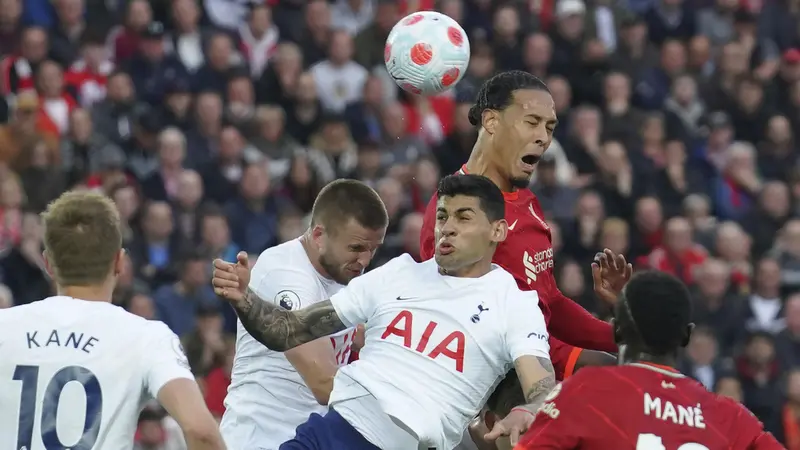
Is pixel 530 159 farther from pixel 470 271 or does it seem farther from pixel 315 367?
pixel 315 367

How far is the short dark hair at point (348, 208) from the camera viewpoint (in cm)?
799

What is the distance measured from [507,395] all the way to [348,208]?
1.25 meters

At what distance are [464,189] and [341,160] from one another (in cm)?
777

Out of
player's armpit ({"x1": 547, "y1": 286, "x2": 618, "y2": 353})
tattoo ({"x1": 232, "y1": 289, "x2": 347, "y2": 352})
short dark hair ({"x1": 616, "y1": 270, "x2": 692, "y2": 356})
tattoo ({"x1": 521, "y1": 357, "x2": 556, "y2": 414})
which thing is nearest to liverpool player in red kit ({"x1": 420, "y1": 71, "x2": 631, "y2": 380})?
player's armpit ({"x1": 547, "y1": 286, "x2": 618, "y2": 353})

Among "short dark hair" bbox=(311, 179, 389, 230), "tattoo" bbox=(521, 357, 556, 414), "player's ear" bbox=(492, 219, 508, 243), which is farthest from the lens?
"short dark hair" bbox=(311, 179, 389, 230)

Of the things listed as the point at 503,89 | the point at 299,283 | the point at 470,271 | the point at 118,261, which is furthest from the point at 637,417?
the point at 503,89

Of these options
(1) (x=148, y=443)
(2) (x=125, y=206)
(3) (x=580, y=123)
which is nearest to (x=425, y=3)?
(3) (x=580, y=123)

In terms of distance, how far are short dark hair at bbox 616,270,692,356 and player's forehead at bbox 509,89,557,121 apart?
206 cm

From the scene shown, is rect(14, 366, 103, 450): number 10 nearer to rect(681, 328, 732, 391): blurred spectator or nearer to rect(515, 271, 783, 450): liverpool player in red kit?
rect(515, 271, 783, 450): liverpool player in red kit

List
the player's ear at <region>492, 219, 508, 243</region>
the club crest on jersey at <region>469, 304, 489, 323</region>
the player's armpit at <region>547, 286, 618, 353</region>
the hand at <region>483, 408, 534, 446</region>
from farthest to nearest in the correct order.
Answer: the player's armpit at <region>547, 286, 618, 353</region>
the player's ear at <region>492, 219, 508, 243</region>
the club crest on jersey at <region>469, 304, 489, 323</region>
the hand at <region>483, 408, 534, 446</region>

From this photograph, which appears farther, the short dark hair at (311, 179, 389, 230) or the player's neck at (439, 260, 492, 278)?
the short dark hair at (311, 179, 389, 230)

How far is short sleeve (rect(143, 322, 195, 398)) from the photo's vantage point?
A: 5.88 m

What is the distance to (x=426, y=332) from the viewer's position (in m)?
6.99

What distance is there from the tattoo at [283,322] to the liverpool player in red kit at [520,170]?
891 millimetres
